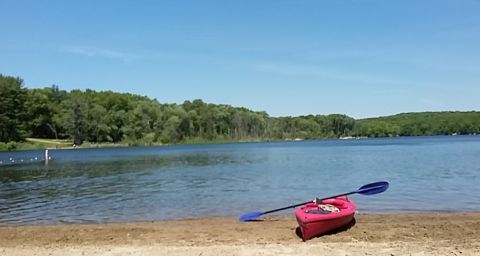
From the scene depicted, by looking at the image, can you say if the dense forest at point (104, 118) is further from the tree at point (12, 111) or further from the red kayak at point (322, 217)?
the red kayak at point (322, 217)

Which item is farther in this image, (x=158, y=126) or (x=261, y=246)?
(x=158, y=126)

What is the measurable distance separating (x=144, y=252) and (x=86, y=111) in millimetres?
147615

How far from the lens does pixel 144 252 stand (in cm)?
1212

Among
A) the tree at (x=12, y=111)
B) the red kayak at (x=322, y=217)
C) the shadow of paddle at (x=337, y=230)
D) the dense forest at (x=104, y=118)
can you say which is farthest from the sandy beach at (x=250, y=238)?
the dense forest at (x=104, y=118)

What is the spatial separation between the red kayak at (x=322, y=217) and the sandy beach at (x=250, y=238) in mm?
229

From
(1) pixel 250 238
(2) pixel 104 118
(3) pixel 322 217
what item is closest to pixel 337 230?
(3) pixel 322 217

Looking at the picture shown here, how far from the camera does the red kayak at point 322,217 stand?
13.1 m

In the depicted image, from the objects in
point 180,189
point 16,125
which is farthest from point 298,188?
point 16,125

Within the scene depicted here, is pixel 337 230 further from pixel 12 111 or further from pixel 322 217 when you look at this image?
pixel 12 111

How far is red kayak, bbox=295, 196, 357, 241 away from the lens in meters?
13.1

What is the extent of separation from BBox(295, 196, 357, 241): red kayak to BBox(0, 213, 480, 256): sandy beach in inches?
9.0

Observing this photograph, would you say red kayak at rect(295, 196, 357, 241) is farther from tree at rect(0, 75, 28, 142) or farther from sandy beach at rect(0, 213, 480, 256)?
tree at rect(0, 75, 28, 142)

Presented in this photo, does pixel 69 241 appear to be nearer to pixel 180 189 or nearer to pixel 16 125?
pixel 180 189

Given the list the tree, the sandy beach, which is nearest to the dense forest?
the tree
